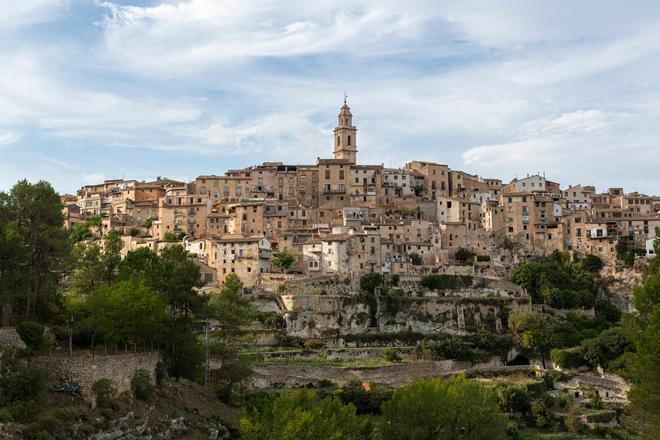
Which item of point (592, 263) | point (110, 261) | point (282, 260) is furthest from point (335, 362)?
point (592, 263)

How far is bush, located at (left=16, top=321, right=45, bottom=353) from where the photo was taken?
33906 mm

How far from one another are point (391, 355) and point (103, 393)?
1232 inches

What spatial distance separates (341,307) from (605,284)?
25.5 meters

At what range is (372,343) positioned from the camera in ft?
213

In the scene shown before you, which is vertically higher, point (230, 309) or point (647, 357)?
point (230, 309)

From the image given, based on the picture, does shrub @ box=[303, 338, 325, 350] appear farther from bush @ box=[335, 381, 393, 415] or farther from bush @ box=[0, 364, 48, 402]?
bush @ box=[0, 364, 48, 402]

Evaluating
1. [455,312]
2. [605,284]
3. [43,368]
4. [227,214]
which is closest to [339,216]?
[227,214]

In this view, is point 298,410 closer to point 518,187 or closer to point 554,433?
point 554,433

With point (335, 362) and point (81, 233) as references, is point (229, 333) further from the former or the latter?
point (81, 233)

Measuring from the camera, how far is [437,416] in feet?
119

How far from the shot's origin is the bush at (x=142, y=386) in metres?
36.5

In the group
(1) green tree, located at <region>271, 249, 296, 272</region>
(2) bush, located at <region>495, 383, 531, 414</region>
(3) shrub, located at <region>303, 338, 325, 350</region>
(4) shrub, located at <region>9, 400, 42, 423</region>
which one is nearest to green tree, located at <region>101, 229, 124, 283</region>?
(3) shrub, located at <region>303, 338, 325, 350</region>

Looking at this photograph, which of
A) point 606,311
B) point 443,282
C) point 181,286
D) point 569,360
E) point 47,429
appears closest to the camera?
point 47,429

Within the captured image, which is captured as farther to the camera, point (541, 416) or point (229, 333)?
point (229, 333)
